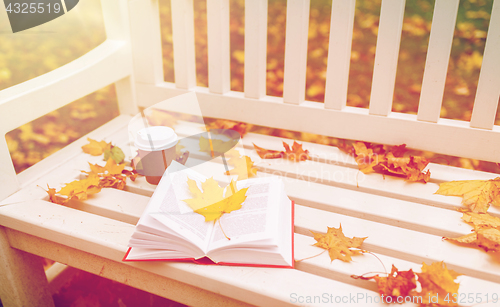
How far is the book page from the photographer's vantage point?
807 mm

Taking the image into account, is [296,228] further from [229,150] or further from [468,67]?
[468,67]

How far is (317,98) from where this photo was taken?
2.27m

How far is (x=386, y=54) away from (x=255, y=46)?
46cm

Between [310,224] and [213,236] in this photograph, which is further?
[310,224]

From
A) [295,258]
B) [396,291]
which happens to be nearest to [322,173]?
[295,258]

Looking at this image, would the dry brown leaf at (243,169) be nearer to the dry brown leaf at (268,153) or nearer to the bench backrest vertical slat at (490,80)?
the dry brown leaf at (268,153)

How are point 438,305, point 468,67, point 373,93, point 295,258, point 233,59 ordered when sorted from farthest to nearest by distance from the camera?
Result: point 233,59 → point 468,67 → point 373,93 → point 295,258 → point 438,305

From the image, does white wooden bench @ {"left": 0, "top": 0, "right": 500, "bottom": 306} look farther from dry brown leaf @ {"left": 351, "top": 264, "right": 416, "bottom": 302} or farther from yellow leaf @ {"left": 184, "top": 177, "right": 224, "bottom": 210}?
yellow leaf @ {"left": 184, "top": 177, "right": 224, "bottom": 210}

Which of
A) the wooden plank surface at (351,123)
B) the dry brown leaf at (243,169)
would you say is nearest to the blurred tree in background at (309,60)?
the wooden plank surface at (351,123)

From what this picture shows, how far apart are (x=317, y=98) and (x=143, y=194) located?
57.0 inches

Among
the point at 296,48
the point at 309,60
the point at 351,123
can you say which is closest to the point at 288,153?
the point at 351,123

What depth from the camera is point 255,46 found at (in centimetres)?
135

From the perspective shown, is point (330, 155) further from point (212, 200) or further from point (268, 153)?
point (212, 200)

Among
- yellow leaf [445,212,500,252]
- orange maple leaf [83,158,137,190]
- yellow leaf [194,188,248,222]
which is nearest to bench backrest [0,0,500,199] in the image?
orange maple leaf [83,158,137,190]
